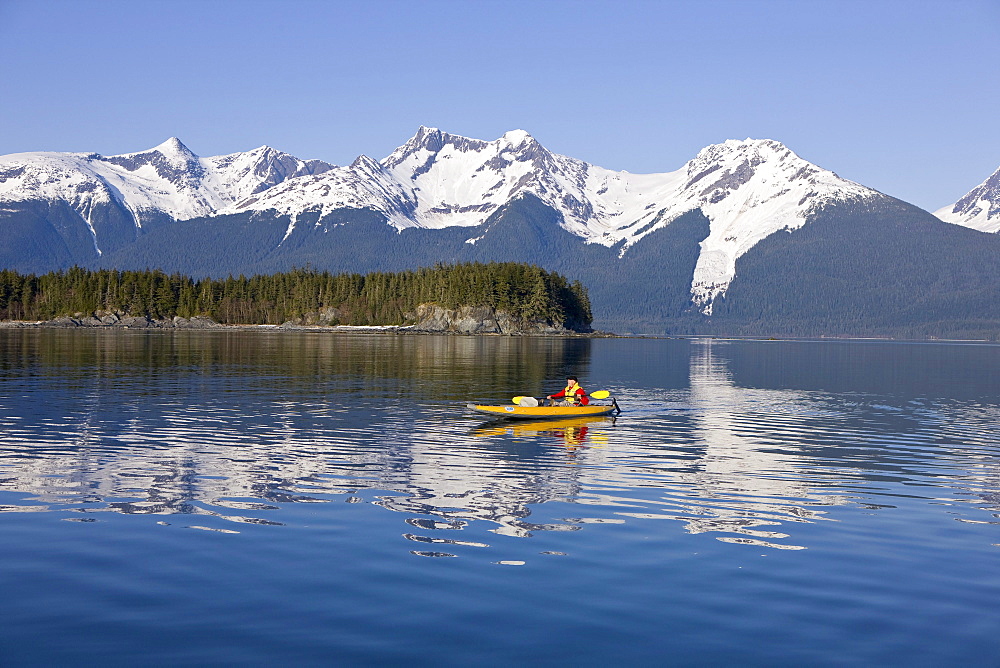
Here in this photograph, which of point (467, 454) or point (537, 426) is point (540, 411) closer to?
point (537, 426)

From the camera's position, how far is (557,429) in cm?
5588

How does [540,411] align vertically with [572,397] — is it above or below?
below

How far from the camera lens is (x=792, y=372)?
12325 cm

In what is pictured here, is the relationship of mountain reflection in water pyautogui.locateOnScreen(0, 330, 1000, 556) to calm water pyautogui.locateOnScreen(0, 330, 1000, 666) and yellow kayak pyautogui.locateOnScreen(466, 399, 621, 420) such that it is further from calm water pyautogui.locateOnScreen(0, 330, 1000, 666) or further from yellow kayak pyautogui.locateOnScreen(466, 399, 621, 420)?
yellow kayak pyautogui.locateOnScreen(466, 399, 621, 420)

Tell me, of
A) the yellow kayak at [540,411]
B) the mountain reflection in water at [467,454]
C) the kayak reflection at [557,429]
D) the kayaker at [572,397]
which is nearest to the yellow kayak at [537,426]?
the kayak reflection at [557,429]

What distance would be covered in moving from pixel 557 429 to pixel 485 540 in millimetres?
30146

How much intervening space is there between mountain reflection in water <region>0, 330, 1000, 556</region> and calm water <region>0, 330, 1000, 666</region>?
0.22 metres

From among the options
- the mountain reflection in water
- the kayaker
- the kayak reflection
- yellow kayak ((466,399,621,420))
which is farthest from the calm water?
the kayaker

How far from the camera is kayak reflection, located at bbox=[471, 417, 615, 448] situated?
166 feet

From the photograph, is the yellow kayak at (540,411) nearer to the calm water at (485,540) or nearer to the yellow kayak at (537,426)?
the yellow kayak at (537,426)

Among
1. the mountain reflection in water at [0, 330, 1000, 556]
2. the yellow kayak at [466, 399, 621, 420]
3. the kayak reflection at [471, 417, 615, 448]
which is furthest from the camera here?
the yellow kayak at [466, 399, 621, 420]

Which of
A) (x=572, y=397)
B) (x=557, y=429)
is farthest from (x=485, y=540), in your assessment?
(x=572, y=397)

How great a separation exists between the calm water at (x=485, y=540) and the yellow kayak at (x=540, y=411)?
955mm

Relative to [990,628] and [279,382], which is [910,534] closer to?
[990,628]
